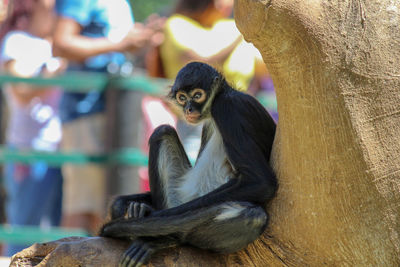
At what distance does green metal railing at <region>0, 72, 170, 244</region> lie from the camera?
20.7 ft

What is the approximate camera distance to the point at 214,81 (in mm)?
4016

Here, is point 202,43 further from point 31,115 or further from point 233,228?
point 233,228

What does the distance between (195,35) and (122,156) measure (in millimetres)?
1290

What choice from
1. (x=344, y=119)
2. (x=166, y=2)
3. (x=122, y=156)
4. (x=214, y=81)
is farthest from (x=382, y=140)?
(x=166, y=2)

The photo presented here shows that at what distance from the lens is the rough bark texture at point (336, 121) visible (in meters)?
3.17

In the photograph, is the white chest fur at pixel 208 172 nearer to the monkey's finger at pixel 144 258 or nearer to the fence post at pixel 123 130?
the monkey's finger at pixel 144 258

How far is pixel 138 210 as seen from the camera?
386 cm

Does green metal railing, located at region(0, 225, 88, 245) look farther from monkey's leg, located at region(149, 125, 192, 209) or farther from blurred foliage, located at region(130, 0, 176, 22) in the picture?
blurred foliage, located at region(130, 0, 176, 22)

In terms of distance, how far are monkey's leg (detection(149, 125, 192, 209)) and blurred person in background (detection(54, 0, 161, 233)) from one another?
216 centimetres

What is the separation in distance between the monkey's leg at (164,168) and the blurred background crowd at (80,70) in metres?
1.83

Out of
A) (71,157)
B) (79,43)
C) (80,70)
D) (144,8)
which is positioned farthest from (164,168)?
(144,8)

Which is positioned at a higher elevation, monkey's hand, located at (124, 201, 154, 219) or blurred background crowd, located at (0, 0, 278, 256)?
monkey's hand, located at (124, 201, 154, 219)

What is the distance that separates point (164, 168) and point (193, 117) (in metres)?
0.32

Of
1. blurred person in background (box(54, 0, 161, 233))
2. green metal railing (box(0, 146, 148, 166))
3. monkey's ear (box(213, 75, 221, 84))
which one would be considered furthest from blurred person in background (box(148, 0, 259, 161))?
monkey's ear (box(213, 75, 221, 84))
